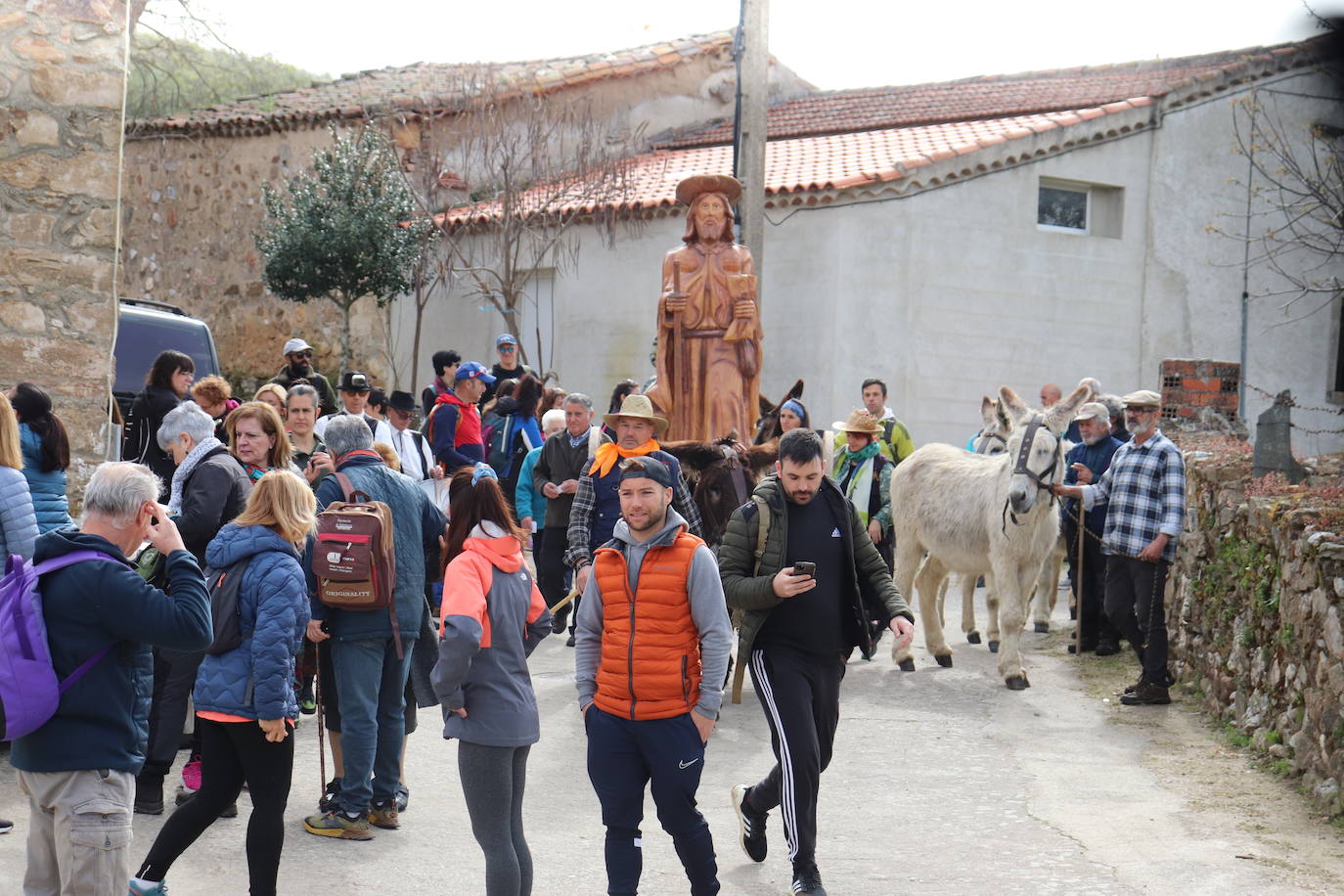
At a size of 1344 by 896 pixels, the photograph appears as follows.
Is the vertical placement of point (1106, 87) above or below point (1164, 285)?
above

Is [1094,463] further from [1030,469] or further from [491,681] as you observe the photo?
[491,681]

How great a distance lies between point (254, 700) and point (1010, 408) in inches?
279

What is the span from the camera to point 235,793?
5.23 metres

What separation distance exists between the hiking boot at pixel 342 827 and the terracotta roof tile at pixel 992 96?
55.0 ft

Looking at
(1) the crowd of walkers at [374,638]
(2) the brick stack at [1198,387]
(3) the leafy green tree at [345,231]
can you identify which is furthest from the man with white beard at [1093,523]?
(3) the leafy green tree at [345,231]

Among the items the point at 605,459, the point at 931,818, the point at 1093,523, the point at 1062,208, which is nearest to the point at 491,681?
the point at 931,818

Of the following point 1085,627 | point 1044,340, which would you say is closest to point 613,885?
point 1085,627

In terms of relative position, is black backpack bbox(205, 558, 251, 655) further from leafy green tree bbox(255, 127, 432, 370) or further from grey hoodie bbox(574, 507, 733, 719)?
leafy green tree bbox(255, 127, 432, 370)

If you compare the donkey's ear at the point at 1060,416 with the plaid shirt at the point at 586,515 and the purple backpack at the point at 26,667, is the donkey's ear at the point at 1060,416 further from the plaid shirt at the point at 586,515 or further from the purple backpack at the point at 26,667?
the purple backpack at the point at 26,667

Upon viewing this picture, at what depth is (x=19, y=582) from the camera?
4.22 metres

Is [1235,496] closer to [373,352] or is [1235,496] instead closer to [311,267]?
[311,267]

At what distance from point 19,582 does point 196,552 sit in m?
2.26

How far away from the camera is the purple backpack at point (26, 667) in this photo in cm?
411

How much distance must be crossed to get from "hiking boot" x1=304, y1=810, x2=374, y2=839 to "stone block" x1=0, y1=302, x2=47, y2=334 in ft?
11.2
